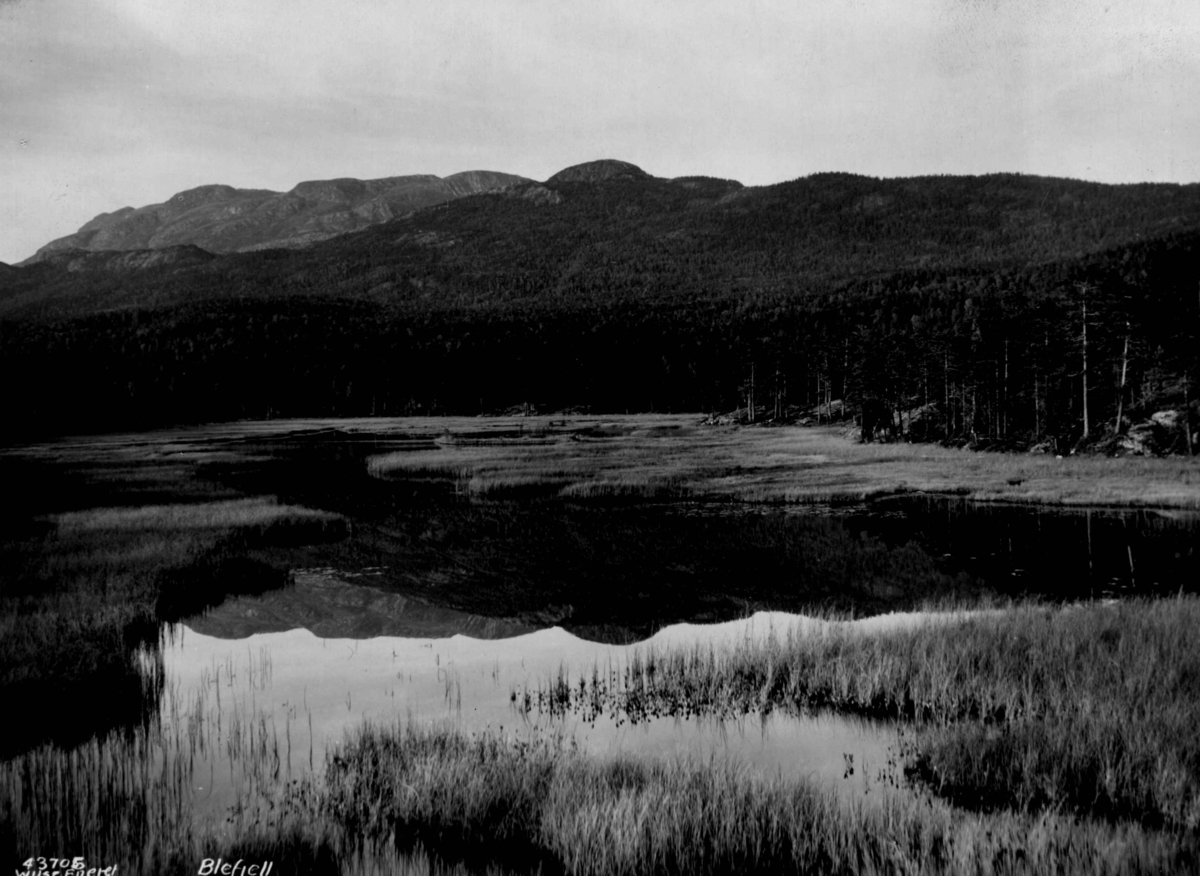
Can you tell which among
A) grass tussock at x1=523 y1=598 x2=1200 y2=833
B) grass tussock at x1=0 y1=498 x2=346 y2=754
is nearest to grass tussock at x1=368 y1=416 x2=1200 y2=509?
grass tussock at x1=0 y1=498 x2=346 y2=754

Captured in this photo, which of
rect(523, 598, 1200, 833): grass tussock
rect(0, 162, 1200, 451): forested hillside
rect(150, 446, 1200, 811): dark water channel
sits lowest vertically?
rect(150, 446, 1200, 811): dark water channel

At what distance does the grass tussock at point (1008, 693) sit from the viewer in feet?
25.0

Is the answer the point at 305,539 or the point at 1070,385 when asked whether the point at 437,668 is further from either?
the point at 1070,385

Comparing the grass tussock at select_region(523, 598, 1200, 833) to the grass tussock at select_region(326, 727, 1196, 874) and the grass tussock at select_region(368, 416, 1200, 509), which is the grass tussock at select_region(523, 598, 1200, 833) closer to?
the grass tussock at select_region(326, 727, 1196, 874)

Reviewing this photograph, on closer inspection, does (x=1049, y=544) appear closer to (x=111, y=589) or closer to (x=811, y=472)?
(x=811, y=472)

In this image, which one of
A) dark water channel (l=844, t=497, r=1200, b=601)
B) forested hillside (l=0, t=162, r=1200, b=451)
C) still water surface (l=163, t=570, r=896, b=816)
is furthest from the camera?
forested hillside (l=0, t=162, r=1200, b=451)

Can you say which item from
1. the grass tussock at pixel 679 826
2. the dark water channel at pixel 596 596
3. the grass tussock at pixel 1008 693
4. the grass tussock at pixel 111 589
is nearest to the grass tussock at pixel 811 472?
the dark water channel at pixel 596 596

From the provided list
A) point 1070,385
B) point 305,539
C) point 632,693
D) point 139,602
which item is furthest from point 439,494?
point 1070,385

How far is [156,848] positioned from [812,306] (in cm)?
17769

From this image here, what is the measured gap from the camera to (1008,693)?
10094 mm

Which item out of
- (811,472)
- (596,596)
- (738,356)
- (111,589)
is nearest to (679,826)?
(596,596)

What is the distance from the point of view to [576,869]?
6473 mm

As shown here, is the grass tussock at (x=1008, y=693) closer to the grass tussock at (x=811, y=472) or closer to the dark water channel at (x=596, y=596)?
the dark water channel at (x=596, y=596)

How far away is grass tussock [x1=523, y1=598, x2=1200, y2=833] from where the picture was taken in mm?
7605
